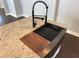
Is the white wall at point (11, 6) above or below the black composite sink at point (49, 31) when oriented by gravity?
above

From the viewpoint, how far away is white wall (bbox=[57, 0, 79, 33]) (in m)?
2.48

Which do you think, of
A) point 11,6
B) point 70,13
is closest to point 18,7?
point 11,6

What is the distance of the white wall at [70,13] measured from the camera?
2.48 meters

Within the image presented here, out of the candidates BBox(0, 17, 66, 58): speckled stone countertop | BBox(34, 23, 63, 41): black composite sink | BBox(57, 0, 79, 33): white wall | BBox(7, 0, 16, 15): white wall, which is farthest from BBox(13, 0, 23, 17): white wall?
BBox(34, 23, 63, 41): black composite sink

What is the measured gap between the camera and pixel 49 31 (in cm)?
116

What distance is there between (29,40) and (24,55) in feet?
0.76

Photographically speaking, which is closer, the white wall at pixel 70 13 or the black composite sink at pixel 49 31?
the black composite sink at pixel 49 31

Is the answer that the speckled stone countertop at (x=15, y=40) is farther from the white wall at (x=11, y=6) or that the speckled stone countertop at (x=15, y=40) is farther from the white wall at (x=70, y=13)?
the white wall at (x=11, y=6)

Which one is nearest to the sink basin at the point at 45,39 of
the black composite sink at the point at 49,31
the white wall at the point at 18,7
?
the black composite sink at the point at 49,31

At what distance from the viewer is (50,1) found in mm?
3037

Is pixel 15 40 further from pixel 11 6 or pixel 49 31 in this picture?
pixel 11 6

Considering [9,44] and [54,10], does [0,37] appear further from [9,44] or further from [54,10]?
[54,10]

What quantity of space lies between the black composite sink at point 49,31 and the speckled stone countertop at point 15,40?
0.11 meters

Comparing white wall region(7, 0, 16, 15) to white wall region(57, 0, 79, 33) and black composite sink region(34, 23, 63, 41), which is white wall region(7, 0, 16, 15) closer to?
white wall region(57, 0, 79, 33)
